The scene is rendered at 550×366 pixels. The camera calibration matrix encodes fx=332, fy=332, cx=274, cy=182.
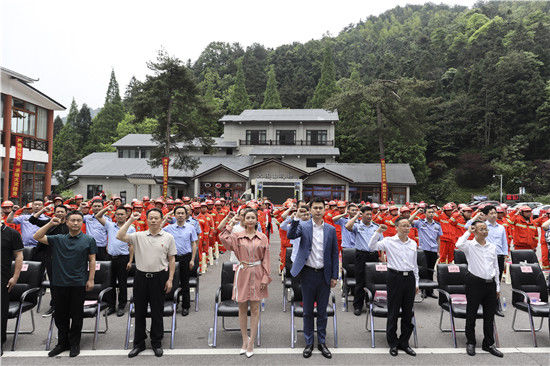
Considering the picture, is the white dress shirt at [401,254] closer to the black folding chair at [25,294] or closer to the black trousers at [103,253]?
the black folding chair at [25,294]

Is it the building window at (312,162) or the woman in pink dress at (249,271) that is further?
the building window at (312,162)

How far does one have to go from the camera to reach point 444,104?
157ft

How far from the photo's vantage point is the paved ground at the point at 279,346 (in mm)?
4484

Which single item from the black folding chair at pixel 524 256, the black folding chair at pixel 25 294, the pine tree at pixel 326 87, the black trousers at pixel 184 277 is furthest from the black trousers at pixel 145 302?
the pine tree at pixel 326 87

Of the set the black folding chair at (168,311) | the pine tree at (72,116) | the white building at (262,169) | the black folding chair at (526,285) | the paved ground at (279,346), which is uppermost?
the pine tree at (72,116)

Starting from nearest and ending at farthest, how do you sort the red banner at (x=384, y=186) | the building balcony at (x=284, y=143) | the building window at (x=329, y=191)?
the red banner at (x=384, y=186), the building window at (x=329, y=191), the building balcony at (x=284, y=143)

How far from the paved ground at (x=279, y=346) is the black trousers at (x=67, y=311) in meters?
0.24

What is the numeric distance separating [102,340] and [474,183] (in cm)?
4681

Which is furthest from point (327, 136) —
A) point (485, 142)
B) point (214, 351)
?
point (214, 351)

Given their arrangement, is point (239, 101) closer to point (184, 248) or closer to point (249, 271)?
point (184, 248)

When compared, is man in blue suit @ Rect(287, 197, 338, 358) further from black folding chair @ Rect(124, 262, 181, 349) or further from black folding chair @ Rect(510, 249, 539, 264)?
black folding chair @ Rect(510, 249, 539, 264)

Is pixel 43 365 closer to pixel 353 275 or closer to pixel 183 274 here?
pixel 183 274

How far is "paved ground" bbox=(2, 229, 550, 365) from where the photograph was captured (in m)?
4.48

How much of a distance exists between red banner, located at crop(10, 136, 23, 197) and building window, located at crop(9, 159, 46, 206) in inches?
8.3
